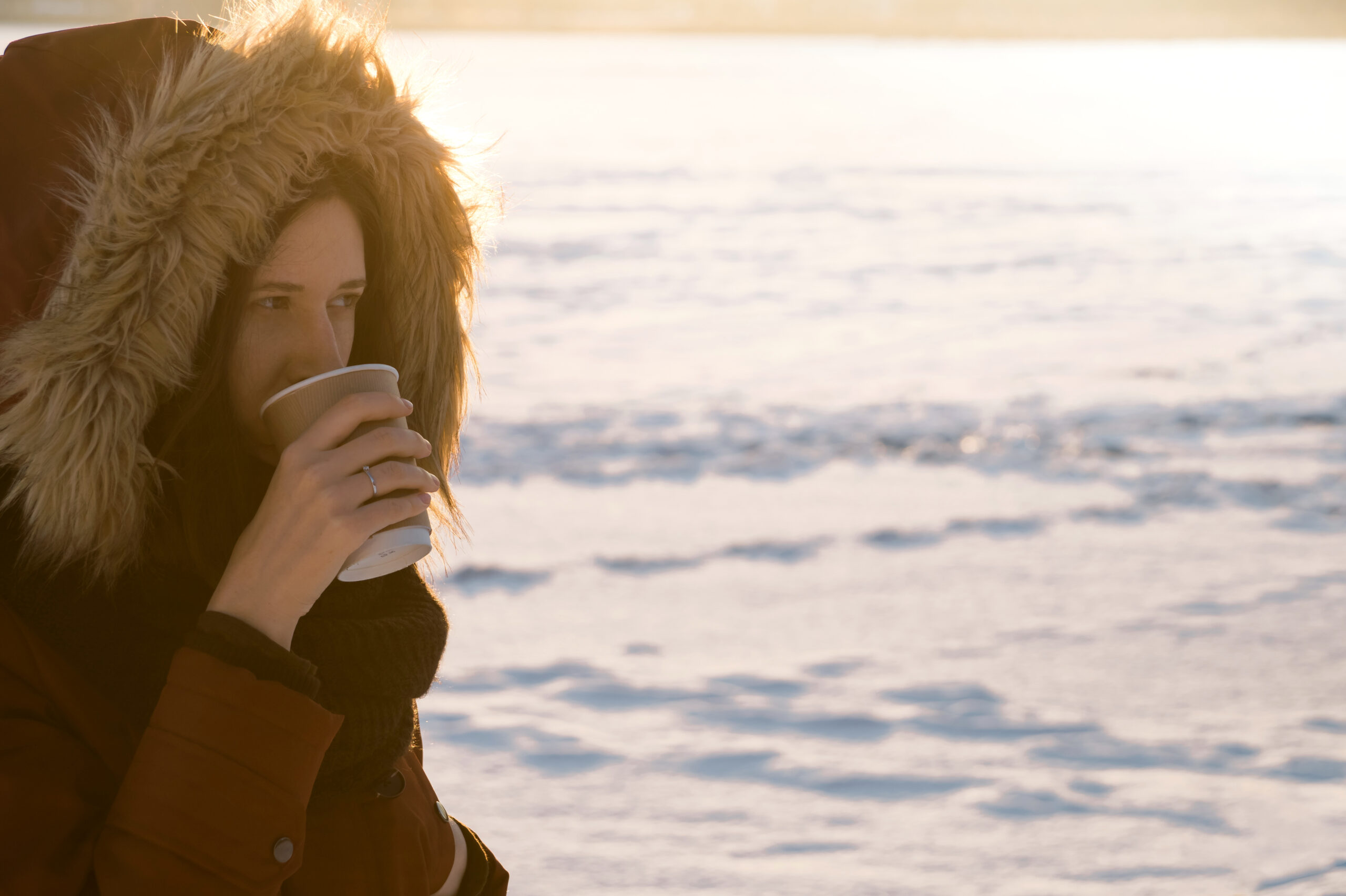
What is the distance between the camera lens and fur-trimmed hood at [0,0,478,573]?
108cm

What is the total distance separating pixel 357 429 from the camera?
1.07 meters

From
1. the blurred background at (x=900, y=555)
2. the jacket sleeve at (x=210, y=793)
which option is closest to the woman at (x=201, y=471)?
the jacket sleeve at (x=210, y=793)

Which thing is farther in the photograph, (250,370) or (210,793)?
(250,370)

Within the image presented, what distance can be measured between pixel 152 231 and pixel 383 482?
34 centimetres

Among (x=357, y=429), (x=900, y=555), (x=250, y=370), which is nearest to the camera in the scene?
(x=357, y=429)

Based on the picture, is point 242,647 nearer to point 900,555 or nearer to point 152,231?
point 152,231

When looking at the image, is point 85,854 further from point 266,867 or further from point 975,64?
point 975,64

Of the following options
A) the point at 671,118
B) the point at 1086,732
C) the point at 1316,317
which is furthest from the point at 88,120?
the point at 671,118

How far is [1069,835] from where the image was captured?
8.91ft

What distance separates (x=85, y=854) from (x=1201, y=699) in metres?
3.02

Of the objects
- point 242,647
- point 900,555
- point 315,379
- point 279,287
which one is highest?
point 900,555

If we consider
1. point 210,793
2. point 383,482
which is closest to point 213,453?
point 383,482

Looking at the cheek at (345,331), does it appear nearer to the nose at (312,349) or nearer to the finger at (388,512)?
the nose at (312,349)

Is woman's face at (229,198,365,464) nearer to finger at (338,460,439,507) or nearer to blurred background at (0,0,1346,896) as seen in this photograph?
finger at (338,460,439,507)
